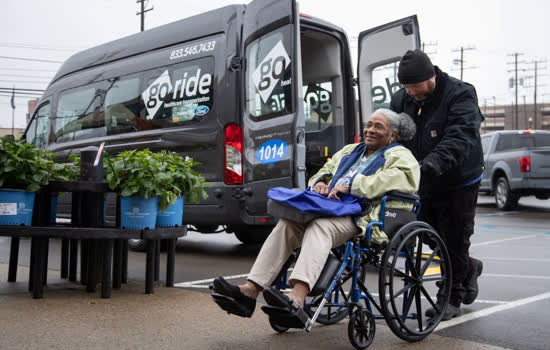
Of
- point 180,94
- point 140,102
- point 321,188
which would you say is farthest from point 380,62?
point 321,188

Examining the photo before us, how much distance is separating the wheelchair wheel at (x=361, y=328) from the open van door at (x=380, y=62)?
14.1 feet

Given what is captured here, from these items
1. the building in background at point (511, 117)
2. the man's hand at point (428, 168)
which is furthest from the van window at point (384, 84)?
the building in background at point (511, 117)

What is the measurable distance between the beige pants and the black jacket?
0.93 meters

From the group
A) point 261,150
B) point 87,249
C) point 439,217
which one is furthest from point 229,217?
point 439,217

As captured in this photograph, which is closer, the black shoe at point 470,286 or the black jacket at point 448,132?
the black jacket at point 448,132

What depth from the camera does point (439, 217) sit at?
15.1 feet

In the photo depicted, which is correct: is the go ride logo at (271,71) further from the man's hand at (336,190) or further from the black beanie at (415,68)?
the man's hand at (336,190)

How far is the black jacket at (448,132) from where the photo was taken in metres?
4.20

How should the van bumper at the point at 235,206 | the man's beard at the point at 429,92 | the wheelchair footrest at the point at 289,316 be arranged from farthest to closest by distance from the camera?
the van bumper at the point at 235,206 < the man's beard at the point at 429,92 < the wheelchair footrest at the point at 289,316

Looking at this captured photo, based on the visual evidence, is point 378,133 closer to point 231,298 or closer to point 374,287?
point 231,298

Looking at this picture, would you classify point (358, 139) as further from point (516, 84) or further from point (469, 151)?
point (516, 84)

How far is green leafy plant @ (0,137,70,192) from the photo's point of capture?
4.73 m

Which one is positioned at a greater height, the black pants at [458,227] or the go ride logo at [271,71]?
the go ride logo at [271,71]

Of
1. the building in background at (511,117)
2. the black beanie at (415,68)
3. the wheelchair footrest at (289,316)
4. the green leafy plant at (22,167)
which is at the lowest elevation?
the wheelchair footrest at (289,316)
